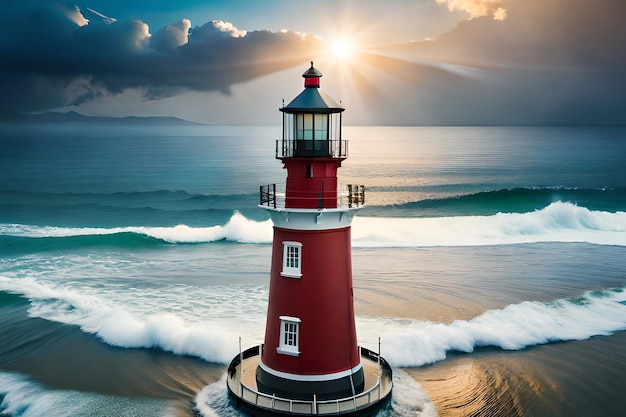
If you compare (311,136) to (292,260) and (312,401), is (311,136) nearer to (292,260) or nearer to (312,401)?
(292,260)

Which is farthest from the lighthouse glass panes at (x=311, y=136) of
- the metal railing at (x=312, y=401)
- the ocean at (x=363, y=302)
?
the ocean at (x=363, y=302)

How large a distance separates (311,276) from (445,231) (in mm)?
22030

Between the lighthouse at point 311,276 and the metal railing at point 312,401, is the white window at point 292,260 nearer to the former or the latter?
the lighthouse at point 311,276

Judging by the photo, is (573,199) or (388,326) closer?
(388,326)

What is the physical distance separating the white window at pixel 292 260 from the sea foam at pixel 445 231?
56.1 ft

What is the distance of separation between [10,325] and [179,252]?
34.2 feet

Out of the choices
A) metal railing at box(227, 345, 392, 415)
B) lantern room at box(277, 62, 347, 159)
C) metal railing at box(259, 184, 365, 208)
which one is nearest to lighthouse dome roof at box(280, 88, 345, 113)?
lantern room at box(277, 62, 347, 159)

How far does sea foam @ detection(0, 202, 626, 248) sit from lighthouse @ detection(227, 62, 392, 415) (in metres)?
16.7

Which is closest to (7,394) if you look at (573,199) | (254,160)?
(573,199)

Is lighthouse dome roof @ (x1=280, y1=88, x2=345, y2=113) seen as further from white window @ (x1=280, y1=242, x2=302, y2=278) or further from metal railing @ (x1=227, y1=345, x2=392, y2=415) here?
metal railing @ (x1=227, y1=345, x2=392, y2=415)

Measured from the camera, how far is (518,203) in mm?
41469

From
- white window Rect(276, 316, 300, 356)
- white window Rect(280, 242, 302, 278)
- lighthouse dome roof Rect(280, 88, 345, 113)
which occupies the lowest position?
white window Rect(276, 316, 300, 356)

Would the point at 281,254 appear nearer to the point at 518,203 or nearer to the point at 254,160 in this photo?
the point at 518,203

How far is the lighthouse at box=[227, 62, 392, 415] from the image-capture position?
9.38 meters
